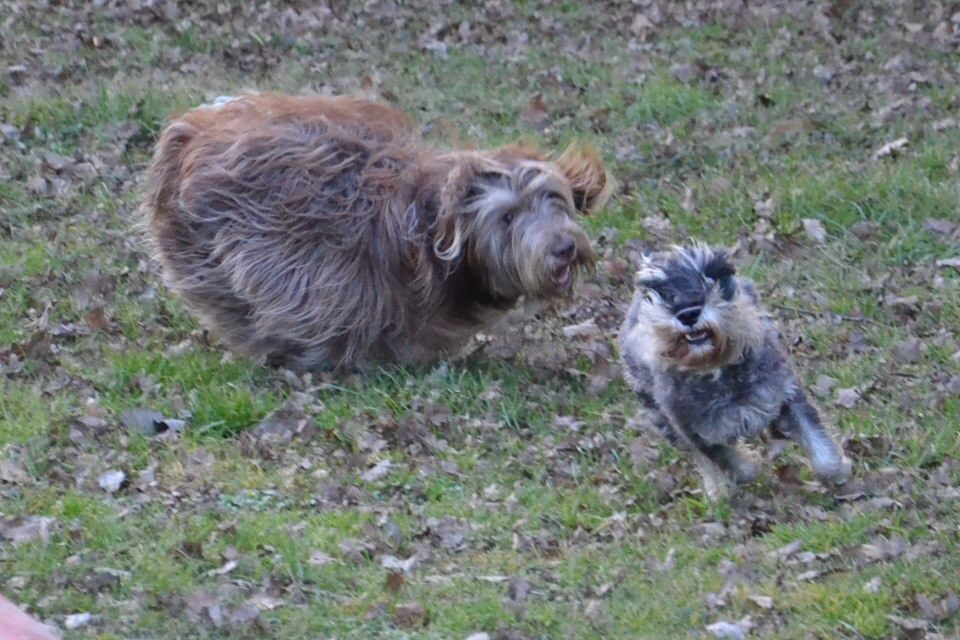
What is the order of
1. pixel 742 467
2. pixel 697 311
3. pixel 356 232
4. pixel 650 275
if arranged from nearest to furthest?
pixel 697 311 < pixel 650 275 < pixel 742 467 < pixel 356 232

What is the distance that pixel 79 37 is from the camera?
12.5m

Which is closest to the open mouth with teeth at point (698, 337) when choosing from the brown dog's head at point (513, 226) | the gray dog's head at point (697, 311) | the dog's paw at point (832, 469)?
the gray dog's head at point (697, 311)

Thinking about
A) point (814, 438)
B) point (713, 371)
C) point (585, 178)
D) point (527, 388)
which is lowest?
point (527, 388)

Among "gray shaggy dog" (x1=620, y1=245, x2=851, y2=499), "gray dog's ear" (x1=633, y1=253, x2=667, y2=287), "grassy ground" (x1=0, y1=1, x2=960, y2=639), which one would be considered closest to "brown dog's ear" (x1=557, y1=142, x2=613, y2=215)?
"grassy ground" (x1=0, y1=1, x2=960, y2=639)

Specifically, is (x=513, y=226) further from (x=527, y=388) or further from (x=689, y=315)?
(x=689, y=315)

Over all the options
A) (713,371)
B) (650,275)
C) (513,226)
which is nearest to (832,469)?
(713,371)

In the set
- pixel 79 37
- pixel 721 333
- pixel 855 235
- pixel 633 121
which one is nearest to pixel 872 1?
pixel 633 121

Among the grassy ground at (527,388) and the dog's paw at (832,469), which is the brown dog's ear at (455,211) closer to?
the grassy ground at (527,388)

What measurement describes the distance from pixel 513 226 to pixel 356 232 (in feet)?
2.70

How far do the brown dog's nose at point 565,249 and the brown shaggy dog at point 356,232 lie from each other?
0.06 feet

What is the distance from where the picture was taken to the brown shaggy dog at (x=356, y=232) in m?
7.00

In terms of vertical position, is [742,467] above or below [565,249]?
below

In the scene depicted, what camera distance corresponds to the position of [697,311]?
207 inches

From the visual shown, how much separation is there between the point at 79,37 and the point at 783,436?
Result: 8.41 meters
